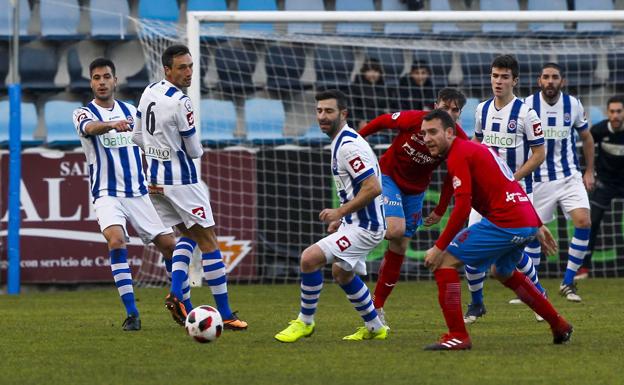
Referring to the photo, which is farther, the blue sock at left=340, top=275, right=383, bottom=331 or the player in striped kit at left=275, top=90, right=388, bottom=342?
the blue sock at left=340, top=275, right=383, bottom=331

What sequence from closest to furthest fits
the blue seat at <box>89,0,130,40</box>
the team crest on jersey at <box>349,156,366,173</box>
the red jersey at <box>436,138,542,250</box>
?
the red jersey at <box>436,138,542,250</box> → the team crest on jersey at <box>349,156,366,173</box> → the blue seat at <box>89,0,130,40</box>

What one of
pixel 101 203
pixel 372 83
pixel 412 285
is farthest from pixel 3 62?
pixel 101 203

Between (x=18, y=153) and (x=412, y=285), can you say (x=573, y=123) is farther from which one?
(x=18, y=153)

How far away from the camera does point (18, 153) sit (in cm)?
1345

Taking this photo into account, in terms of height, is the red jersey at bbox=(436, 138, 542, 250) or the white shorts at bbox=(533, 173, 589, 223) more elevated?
the red jersey at bbox=(436, 138, 542, 250)

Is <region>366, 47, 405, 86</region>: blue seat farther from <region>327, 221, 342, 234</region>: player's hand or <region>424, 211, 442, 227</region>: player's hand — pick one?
<region>327, 221, 342, 234</region>: player's hand

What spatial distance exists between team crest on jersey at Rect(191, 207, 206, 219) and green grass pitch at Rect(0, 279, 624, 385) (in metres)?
0.84

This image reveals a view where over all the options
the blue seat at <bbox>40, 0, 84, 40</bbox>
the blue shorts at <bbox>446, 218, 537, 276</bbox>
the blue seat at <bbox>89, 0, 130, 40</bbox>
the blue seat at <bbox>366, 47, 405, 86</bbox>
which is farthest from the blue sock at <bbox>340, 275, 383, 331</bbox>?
the blue seat at <bbox>40, 0, 84, 40</bbox>

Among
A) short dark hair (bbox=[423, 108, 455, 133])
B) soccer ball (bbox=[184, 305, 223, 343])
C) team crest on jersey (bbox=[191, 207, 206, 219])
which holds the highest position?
short dark hair (bbox=[423, 108, 455, 133])

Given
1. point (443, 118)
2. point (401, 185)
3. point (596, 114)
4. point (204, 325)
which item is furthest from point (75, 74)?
point (443, 118)

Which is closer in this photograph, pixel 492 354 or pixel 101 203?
pixel 492 354

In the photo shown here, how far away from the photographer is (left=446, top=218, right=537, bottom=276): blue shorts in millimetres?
7441

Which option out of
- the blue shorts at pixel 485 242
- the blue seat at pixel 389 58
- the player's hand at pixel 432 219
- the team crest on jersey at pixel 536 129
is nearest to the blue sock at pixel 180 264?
the player's hand at pixel 432 219

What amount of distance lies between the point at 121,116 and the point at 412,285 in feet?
16.5
